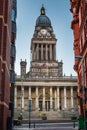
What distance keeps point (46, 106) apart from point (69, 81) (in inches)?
553

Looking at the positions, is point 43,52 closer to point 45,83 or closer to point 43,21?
point 43,21

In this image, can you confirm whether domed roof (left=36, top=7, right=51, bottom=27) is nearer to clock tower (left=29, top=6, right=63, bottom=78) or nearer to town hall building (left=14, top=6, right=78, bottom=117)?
clock tower (left=29, top=6, right=63, bottom=78)

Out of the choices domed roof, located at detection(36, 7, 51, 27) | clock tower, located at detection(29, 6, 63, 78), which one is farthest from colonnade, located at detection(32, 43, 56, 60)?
domed roof, located at detection(36, 7, 51, 27)

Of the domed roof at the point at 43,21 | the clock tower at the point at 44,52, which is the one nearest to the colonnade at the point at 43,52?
the clock tower at the point at 44,52

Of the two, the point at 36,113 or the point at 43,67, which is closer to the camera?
the point at 36,113

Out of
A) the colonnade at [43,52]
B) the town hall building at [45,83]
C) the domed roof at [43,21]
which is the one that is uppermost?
the domed roof at [43,21]

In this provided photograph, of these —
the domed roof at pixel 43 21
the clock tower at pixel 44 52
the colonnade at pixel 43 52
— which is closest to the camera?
the clock tower at pixel 44 52

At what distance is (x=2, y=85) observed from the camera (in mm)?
33406

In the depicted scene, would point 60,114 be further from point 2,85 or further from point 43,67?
point 2,85

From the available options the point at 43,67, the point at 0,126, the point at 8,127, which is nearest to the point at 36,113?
the point at 43,67

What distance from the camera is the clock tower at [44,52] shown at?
5354 inches

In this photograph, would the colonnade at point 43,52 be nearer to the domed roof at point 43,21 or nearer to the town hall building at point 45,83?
the town hall building at point 45,83

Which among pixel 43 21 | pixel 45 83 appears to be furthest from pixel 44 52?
pixel 45 83

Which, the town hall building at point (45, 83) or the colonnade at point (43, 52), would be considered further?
the colonnade at point (43, 52)
